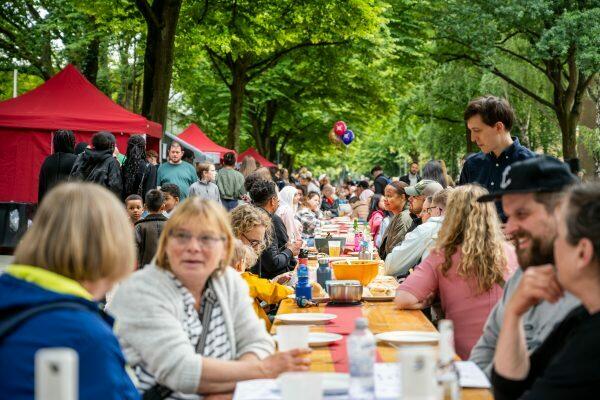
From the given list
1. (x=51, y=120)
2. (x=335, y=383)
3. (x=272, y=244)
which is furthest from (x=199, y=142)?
(x=335, y=383)

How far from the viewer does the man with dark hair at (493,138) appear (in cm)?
736

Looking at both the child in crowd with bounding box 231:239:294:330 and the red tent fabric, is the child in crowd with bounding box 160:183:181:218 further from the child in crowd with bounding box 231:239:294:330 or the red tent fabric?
the red tent fabric

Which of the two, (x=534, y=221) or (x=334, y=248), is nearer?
(x=534, y=221)

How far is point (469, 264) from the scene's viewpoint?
5.76 meters

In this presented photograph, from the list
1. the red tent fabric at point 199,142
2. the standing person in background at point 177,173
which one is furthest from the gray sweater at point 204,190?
the red tent fabric at point 199,142

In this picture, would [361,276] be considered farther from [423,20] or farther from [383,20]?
[423,20]

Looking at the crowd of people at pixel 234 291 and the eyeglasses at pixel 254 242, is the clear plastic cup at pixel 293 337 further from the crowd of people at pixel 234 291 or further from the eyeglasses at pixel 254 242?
the eyeglasses at pixel 254 242

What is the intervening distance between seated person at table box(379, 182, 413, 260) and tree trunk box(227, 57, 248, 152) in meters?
20.4

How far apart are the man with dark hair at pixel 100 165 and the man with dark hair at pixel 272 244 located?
2.54 meters

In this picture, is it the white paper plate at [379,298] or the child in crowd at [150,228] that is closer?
the white paper plate at [379,298]

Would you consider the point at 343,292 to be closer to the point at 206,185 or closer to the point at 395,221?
the point at 395,221

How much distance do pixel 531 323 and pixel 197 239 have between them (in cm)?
153

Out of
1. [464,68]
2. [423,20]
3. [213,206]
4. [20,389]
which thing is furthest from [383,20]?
[20,389]

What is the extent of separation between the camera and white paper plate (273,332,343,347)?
4.71 metres
